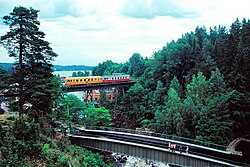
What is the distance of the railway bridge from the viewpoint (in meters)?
21.8

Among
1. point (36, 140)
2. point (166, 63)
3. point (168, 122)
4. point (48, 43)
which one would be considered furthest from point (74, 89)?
point (36, 140)

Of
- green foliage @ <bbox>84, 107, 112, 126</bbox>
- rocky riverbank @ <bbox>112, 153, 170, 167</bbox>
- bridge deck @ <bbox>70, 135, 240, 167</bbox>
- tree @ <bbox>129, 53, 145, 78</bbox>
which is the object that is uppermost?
tree @ <bbox>129, 53, 145, 78</bbox>

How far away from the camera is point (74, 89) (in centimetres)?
4800

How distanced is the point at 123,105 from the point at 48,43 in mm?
33147

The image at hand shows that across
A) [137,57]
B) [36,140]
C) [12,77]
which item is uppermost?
[137,57]

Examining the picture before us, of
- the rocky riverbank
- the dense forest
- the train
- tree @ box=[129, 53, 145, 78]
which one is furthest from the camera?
tree @ box=[129, 53, 145, 78]

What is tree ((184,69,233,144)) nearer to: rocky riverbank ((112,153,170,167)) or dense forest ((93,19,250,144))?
dense forest ((93,19,250,144))

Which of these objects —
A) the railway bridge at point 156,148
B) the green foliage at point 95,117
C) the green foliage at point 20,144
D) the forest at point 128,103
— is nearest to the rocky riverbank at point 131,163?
the forest at point 128,103

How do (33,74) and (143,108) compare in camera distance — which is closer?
(33,74)

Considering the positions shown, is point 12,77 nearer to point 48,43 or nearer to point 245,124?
point 48,43

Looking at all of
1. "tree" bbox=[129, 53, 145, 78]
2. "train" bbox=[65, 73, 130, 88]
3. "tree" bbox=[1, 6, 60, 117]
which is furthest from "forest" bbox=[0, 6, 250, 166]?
"tree" bbox=[129, 53, 145, 78]

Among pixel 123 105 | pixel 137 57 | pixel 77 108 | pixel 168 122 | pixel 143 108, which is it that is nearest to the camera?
pixel 168 122

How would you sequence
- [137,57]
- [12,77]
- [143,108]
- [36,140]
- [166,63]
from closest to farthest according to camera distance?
[36,140]
[12,77]
[143,108]
[166,63]
[137,57]

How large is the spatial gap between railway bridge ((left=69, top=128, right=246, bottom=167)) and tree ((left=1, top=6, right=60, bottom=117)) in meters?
6.20
